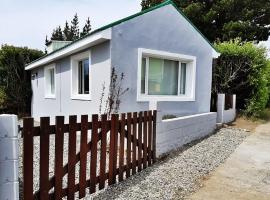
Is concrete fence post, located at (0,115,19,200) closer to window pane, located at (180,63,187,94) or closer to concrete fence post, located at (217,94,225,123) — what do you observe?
window pane, located at (180,63,187,94)

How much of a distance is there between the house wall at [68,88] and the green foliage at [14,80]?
93 centimetres

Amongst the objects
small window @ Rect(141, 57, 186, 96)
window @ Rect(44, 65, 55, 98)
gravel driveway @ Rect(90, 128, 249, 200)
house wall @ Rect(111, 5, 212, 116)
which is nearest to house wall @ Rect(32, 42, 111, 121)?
window @ Rect(44, 65, 55, 98)

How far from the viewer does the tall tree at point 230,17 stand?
76.3 ft

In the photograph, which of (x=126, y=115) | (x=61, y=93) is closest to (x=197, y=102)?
(x=61, y=93)

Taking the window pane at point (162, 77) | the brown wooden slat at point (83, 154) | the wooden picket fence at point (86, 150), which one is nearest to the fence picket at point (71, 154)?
the wooden picket fence at point (86, 150)

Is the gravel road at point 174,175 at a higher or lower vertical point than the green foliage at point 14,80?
lower

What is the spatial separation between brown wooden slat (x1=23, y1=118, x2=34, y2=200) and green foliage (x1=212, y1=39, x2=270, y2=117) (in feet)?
38.2

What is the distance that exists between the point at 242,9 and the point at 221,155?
66.3 feet

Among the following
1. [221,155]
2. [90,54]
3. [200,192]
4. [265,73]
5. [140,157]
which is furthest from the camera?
[265,73]

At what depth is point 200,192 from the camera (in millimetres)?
4930

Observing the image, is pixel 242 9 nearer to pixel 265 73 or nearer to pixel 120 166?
pixel 265 73

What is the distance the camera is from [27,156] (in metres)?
3.36

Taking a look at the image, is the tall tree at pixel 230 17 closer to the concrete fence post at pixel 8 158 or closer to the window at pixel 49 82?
the window at pixel 49 82

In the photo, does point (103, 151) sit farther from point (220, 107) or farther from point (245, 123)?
point (245, 123)
